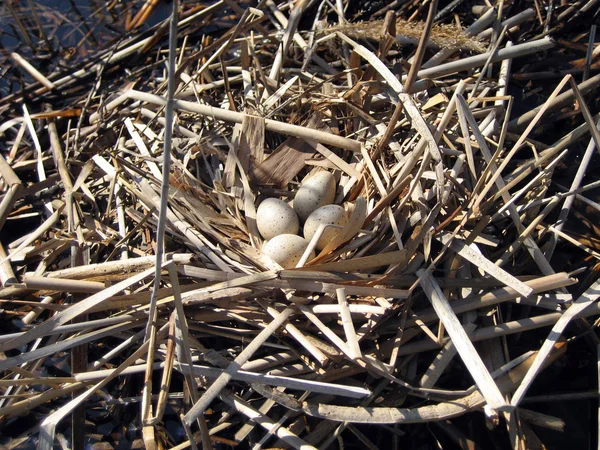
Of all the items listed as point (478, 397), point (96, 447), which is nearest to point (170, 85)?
point (478, 397)

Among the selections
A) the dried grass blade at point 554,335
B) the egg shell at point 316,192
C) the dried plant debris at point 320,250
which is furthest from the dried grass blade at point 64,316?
the dried grass blade at point 554,335

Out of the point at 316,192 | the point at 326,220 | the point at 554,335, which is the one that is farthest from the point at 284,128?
the point at 554,335

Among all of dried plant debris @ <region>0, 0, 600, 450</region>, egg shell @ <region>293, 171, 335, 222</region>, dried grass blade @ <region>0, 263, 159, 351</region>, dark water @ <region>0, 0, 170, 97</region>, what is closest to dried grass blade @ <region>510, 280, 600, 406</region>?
dried plant debris @ <region>0, 0, 600, 450</region>

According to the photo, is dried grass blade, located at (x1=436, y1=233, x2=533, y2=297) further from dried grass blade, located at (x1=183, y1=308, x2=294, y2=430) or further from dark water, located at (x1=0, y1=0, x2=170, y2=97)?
dark water, located at (x1=0, y1=0, x2=170, y2=97)

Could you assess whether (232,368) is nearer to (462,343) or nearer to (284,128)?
(462,343)

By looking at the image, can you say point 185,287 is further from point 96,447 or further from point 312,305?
point 96,447

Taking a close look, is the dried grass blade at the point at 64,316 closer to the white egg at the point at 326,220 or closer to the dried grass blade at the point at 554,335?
the white egg at the point at 326,220
